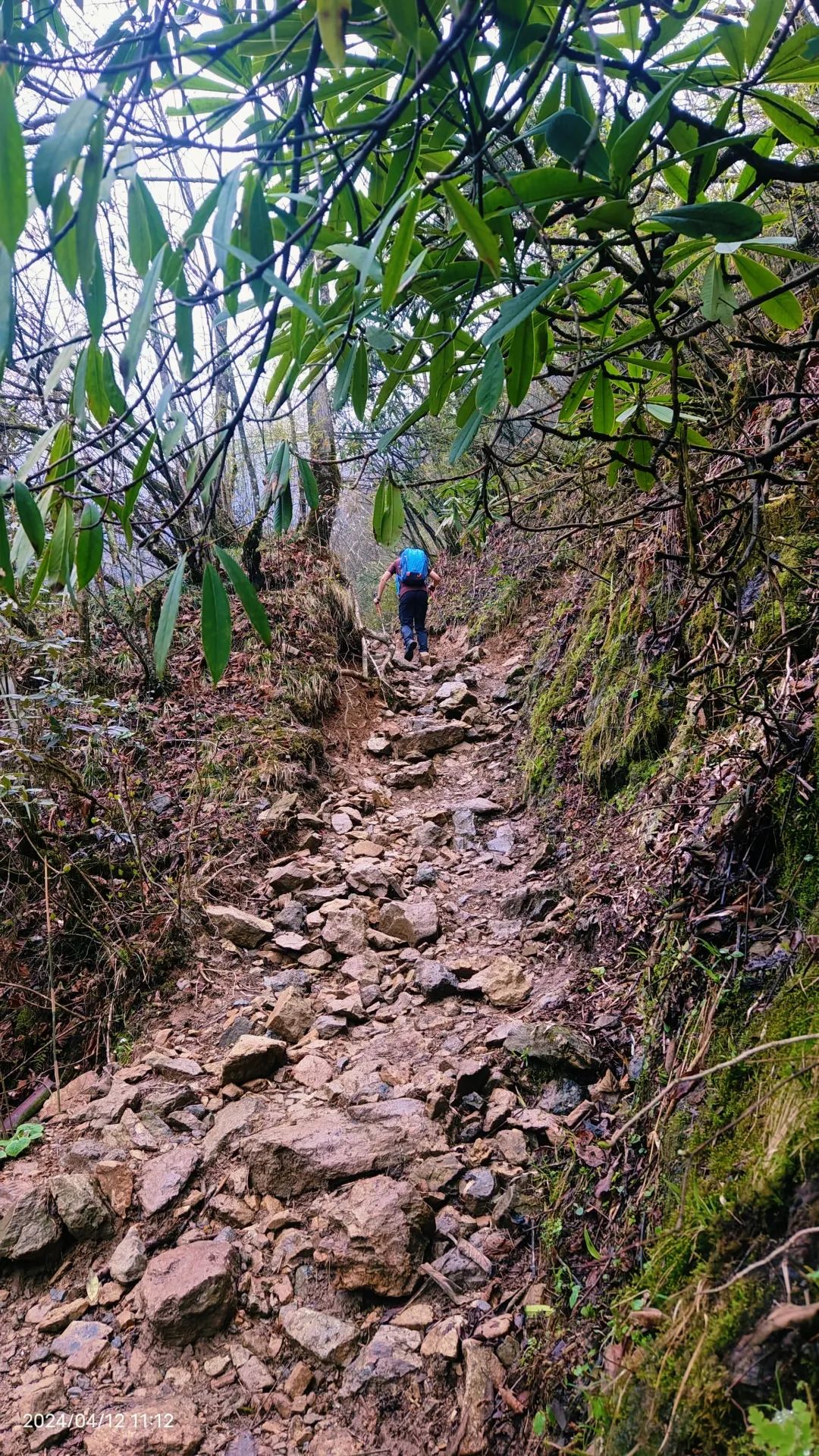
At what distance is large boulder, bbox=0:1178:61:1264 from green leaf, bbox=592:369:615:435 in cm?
261

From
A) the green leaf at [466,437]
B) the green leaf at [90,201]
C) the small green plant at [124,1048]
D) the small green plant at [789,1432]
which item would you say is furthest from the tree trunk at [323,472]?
the small green plant at [789,1432]

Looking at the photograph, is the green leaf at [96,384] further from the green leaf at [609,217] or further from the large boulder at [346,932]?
the large boulder at [346,932]

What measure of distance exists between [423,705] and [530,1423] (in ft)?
17.6

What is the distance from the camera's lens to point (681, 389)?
334cm

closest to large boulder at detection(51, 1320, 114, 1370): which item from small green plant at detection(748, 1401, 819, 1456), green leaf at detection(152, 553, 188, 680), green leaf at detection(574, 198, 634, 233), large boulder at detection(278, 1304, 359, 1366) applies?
large boulder at detection(278, 1304, 359, 1366)

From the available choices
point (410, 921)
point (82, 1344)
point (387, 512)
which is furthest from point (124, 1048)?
point (387, 512)

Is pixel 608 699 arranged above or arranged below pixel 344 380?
below

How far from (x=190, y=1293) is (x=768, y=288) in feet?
8.48

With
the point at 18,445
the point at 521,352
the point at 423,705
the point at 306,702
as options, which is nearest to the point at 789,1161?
the point at 521,352

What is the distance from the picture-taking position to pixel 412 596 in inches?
314

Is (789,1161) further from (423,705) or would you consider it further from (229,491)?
(229,491)

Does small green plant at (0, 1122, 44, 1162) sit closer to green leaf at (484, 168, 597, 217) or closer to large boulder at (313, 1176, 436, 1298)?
large boulder at (313, 1176, 436, 1298)

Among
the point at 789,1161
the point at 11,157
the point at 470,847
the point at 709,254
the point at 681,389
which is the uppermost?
the point at 681,389

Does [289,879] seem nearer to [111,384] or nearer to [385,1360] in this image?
[385,1360]
